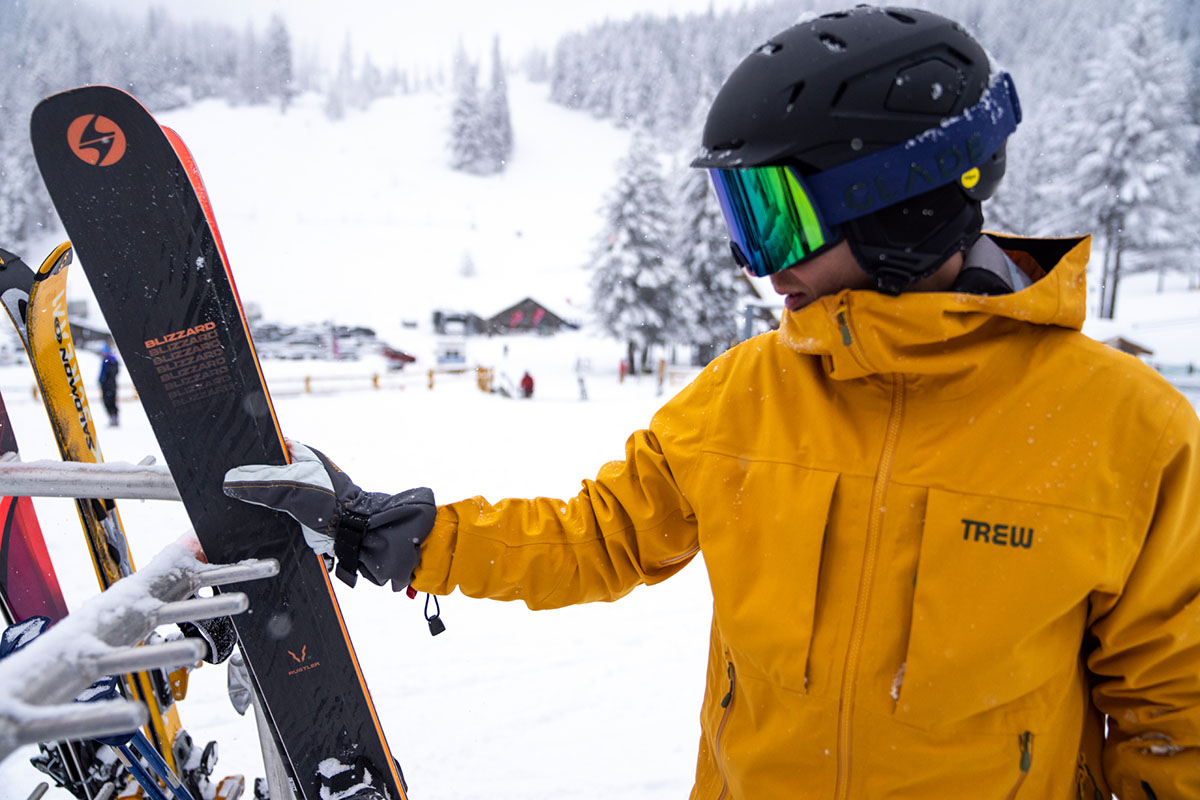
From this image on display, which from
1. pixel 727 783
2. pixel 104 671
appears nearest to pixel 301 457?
pixel 104 671

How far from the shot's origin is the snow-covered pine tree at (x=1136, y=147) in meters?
22.5

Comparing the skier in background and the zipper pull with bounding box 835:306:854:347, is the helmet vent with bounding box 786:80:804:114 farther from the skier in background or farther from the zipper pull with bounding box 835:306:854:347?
the skier in background

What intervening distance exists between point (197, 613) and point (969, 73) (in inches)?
66.9

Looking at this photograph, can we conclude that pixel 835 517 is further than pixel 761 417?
No

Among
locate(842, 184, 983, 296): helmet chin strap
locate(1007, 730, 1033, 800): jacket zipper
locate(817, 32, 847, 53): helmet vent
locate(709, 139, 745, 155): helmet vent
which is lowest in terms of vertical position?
locate(1007, 730, 1033, 800): jacket zipper

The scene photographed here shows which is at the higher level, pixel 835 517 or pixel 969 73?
pixel 969 73

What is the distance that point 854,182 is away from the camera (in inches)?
43.3

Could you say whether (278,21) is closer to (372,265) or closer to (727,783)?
(372,265)

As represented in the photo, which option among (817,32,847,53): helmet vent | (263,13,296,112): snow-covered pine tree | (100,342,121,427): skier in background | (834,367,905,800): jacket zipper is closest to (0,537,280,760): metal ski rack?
(834,367,905,800): jacket zipper

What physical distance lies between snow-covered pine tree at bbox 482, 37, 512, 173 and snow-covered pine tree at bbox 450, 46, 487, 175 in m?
0.66

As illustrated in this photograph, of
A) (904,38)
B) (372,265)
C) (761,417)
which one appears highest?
(904,38)

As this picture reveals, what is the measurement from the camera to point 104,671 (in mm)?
849

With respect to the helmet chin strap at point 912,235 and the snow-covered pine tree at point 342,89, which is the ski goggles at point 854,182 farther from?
the snow-covered pine tree at point 342,89

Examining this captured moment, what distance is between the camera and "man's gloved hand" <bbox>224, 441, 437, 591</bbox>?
132 centimetres
